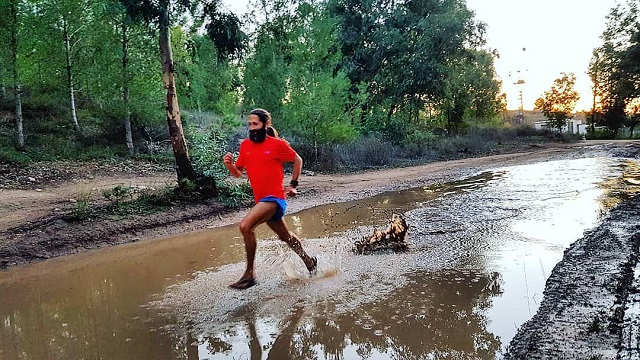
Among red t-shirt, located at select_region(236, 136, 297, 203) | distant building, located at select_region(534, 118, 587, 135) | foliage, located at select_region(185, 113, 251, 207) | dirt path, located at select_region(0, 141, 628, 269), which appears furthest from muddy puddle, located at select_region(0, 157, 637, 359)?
distant building, located at select_region(534, 118, 587, 135)

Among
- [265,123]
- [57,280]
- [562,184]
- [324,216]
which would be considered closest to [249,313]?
[265,123]

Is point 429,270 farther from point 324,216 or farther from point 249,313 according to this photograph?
point 324,216

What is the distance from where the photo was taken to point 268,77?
68.3ft

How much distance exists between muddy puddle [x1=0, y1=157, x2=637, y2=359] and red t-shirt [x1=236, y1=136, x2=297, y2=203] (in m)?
1.17

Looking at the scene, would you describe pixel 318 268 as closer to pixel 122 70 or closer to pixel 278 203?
pixel 278 203

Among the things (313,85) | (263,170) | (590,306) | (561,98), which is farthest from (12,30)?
(561,98)

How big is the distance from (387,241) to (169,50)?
6.96m

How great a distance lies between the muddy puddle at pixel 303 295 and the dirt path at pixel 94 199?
54cm

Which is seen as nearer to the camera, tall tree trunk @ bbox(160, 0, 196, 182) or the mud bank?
the mud bank

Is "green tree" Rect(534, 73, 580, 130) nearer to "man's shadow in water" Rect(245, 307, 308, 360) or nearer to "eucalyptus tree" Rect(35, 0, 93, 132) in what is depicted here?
"eucalyptus tree" Rect(35, 0, 93, 132)

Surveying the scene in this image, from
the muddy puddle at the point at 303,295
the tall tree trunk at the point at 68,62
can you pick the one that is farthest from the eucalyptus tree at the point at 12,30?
the muddy puddle at the point at 303,295

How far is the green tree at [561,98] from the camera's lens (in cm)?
4847

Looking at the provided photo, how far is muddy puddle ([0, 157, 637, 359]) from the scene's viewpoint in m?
4.16

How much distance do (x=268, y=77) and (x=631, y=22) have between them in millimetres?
32591
